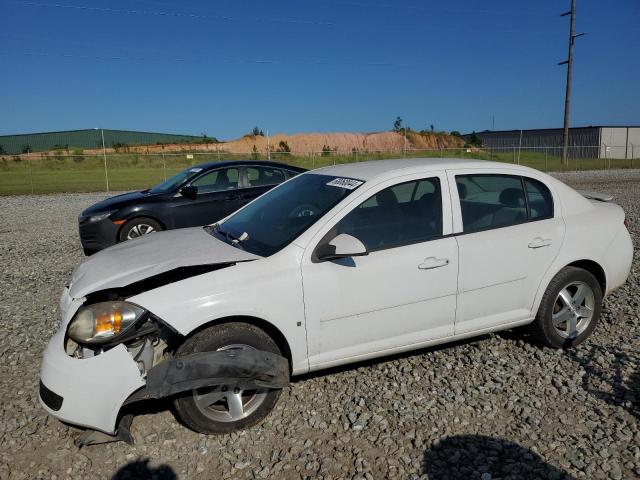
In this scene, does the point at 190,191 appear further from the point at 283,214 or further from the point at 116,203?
the point at 283,214

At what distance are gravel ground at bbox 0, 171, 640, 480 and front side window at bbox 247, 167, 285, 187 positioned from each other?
511 cm

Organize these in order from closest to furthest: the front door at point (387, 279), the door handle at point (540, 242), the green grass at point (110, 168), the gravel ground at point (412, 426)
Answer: the gravel ground at point (412, 426), the front door at point (387, 279), the door handle at point (540, 242), the green grass at point (110, 168)

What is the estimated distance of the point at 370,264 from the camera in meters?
3.43

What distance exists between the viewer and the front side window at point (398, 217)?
3555 millimetres

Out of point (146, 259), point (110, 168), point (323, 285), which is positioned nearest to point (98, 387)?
point (146, 259)

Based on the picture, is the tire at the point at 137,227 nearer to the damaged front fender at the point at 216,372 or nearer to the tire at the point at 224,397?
the tire at the point at 224,397

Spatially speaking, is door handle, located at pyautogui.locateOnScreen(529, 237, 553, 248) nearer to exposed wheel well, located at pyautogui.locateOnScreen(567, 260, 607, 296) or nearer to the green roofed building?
exposed wheel well, located at pyautogui.locateOnScreen(567, 260, 607, 296)

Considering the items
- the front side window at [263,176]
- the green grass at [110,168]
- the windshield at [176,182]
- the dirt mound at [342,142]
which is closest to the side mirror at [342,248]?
the front side window at [263,176]

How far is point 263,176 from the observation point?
366 inches

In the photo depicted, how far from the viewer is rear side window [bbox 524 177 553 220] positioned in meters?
4.14

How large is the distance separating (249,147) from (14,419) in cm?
6422

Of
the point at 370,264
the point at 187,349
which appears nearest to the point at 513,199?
the point at 370,264

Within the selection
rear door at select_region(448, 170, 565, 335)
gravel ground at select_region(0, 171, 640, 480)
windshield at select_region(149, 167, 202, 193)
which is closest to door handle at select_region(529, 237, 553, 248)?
rear door at select_region(448, 170, 565, 335)

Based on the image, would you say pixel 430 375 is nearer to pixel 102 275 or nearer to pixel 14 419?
pixel 102 275
